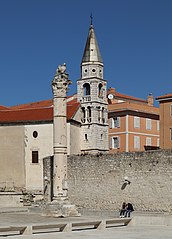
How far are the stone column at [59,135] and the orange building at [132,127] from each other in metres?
31.2

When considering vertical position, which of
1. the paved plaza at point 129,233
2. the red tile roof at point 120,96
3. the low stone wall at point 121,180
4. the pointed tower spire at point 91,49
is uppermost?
the pointed tower spire at point 91,49

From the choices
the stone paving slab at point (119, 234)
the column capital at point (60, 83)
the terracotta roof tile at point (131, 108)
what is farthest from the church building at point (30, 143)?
the stone paving slab at point (119, 234)

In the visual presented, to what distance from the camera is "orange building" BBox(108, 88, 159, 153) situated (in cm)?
6219

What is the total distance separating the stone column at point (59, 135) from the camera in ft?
100

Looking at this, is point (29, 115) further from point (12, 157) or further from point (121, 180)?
point (121, 180)

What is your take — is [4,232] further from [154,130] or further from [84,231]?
[154,130]

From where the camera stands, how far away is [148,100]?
2992 inches

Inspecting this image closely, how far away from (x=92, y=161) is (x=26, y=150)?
57.2 ft

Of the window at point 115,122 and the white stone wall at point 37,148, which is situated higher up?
the window at point 115,122

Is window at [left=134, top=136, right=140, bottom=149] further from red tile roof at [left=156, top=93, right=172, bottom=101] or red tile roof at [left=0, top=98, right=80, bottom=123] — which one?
red tile roof at [left=156, top=93, right=172, bottom=101]

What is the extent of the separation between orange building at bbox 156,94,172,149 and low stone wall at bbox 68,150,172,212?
50.0 feet

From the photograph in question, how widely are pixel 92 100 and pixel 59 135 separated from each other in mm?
30249

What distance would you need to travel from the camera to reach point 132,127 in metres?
62.7

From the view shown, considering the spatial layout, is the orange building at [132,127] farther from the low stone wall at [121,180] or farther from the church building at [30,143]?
the low stone wall at [121,180]
